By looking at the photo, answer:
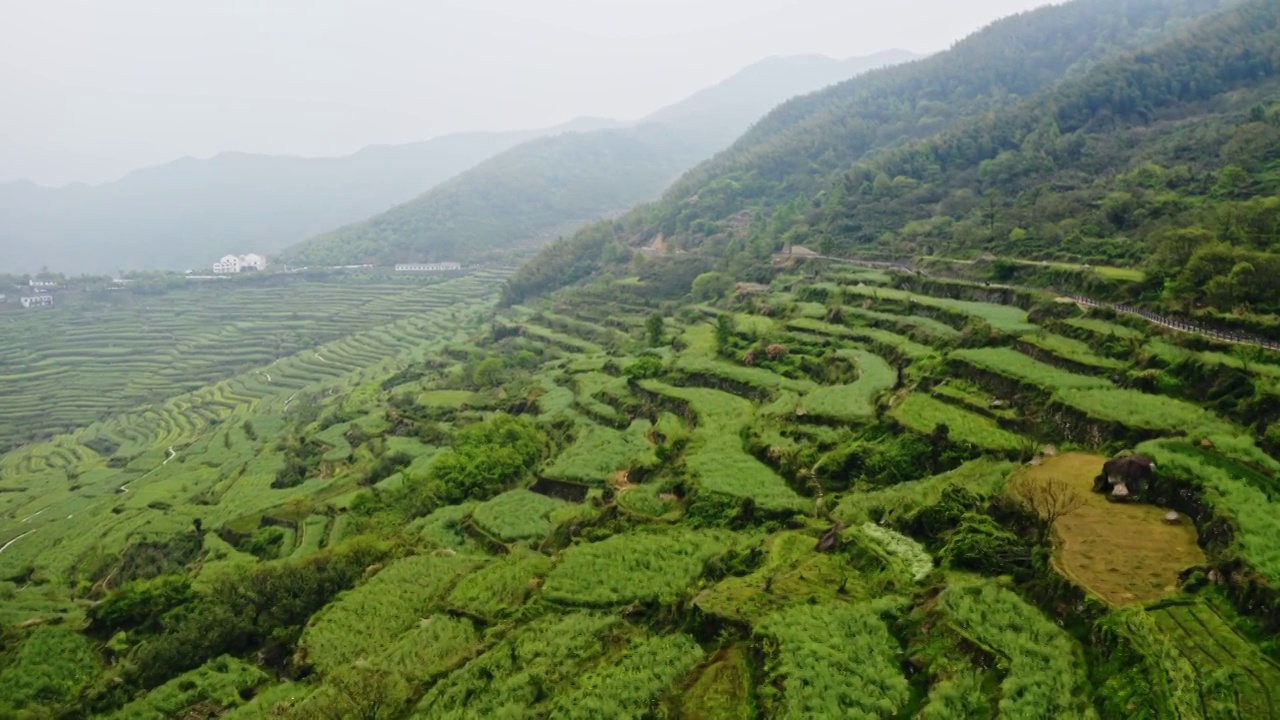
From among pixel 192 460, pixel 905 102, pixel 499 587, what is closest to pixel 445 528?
pixel 499 587

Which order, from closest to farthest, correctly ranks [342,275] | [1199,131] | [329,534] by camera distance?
[329,534], [1199,131], [342,275]

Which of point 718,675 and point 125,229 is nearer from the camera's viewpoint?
point 718,675

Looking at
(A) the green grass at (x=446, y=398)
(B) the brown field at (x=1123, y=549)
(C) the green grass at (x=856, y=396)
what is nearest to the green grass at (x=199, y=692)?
(B) the brown field at (x=1123, y=549)

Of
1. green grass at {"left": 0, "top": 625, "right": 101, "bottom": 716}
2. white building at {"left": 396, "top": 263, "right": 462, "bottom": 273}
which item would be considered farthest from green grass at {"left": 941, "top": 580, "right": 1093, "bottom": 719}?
white building at {"left": 396, "top": 263, "right": 462, "bottom": 273}

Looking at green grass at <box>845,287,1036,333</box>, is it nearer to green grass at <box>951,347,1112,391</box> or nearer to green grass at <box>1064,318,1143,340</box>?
green grass at <box>1064,318,1143,340</box>

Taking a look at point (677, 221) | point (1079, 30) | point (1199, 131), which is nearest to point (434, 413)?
point (677, 221)

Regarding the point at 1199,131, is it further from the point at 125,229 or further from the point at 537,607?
the point at 125,229
